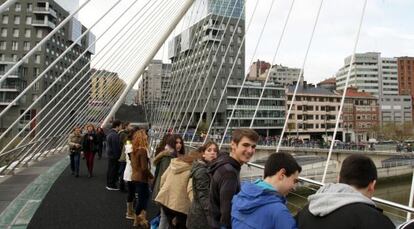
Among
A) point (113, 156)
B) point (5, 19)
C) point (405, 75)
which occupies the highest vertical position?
point (405, 75)

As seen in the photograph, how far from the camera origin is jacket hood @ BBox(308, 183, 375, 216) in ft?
5.10

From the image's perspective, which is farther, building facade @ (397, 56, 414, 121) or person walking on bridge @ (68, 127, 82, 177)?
building facade @ (397, 56, 414, 121)

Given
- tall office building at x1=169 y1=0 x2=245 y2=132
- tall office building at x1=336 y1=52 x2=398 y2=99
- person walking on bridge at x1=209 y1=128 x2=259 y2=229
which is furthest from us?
tall office building at x1=336 y1=52 x2=398 y2=99

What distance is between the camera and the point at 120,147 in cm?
766

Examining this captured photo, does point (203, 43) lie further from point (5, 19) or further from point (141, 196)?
point (5, 19)

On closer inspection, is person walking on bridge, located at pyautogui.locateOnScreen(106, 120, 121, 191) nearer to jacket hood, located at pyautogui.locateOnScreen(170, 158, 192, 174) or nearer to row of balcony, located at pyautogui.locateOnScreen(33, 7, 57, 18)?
jacket hood, located at pyautogui.locateOnScreen(170, 158, 192, 174)

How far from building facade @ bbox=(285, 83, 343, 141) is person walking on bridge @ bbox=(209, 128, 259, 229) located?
68.2 metres

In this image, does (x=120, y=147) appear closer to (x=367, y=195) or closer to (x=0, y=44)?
(x=367, y=195)

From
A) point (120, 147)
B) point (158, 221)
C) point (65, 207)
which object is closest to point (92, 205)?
point (65, 207)

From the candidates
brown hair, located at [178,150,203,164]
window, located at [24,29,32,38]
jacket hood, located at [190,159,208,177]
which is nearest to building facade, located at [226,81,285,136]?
window, located at [24,29,32,38]

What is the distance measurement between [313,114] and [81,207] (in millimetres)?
71784

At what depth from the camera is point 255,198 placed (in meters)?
1.92

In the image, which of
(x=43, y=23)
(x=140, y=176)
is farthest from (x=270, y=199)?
(x=43, y=23)

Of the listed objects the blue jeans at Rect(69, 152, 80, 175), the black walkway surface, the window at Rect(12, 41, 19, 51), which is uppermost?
the window at Rect(12, 41, 19, 51)
